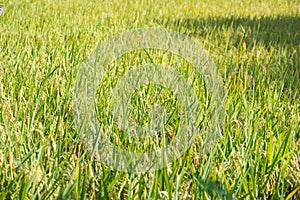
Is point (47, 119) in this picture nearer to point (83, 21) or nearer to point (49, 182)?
point (49, 182)

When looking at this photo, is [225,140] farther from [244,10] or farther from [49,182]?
[244,10]

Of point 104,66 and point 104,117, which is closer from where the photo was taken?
point 104,117

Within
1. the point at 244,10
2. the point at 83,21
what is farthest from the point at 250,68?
the point at 244,10

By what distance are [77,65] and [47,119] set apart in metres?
0.52

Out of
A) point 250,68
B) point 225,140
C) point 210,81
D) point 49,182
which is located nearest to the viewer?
point 49,182

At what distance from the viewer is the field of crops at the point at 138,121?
0.80 metres

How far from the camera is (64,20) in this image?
3.02m

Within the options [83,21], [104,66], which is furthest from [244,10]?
[104,66]

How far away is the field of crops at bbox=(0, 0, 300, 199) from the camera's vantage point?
80 centimetres

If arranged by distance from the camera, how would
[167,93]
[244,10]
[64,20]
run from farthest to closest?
[244,10] → [64,20] → [167,93]

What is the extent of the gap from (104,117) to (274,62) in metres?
1.11

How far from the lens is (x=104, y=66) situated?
5.52 ft

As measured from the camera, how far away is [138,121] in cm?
120

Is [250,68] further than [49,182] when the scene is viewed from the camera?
Yes
